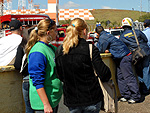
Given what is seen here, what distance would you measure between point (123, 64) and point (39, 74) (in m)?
2.45

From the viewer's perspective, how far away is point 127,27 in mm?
4062

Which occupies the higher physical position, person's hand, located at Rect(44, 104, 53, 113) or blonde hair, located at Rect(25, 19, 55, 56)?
blonde hair, located at Rect(25, 19, 55, 56)

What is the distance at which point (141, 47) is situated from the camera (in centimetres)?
396

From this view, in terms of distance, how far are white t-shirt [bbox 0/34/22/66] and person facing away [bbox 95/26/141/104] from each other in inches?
68.6

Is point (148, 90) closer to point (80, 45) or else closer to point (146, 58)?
point (146, 58)

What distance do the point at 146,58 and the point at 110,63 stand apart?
2.74 feet

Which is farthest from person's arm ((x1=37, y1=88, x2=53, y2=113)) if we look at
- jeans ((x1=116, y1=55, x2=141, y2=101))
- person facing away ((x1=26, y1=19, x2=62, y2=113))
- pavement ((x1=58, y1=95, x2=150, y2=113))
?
jeans ((x1=116, y1=55, x2=141, y2=101))

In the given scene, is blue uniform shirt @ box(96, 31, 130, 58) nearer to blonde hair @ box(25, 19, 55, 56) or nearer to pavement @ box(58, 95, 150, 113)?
pavement @ box(58, 95, 150, 113)

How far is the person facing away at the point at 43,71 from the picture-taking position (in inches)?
65.9

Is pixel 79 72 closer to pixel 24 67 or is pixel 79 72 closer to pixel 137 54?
pixel 24 67

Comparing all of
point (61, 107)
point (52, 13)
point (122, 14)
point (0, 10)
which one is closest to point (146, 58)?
point (61, 107)

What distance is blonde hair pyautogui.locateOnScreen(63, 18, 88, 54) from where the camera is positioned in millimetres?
1682

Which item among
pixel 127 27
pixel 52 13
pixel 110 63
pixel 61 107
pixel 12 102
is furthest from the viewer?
pixel 52 13

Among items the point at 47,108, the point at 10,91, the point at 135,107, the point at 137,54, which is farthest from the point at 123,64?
the point at 47,108
